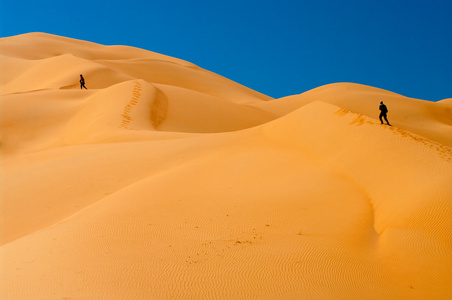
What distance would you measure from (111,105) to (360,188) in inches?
716

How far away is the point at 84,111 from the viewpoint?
88.3 feet

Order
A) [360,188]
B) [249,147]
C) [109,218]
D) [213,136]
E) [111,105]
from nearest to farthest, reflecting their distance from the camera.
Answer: [109,218], [360,188], [249,147], [213,136], [111,105]

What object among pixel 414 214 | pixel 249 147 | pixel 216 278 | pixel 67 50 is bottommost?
pixel 216 278

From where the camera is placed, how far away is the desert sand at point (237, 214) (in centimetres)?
686

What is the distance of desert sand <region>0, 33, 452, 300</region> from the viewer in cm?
686

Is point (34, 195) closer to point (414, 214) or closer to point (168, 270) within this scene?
point (168, 270)

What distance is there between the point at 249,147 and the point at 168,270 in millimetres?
8376

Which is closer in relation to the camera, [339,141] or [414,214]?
[414,214]

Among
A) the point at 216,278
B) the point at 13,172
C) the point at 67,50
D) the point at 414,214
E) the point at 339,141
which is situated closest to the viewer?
the point at 216,278

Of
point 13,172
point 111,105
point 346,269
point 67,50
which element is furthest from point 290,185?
point 67,50

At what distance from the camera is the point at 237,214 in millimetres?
9516

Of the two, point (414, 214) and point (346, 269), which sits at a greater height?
point (414, 214)

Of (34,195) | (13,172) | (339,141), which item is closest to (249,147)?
(339,141)

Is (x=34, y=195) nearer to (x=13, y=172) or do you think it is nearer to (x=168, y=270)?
(x=13, y=172)
